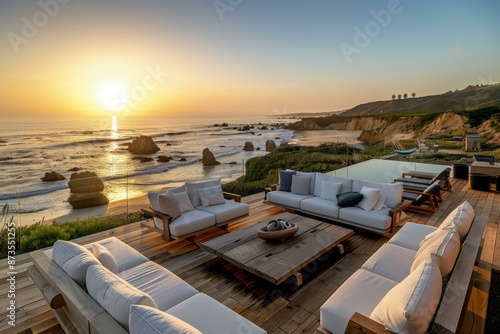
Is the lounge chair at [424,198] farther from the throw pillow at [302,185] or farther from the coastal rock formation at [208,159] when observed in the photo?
the coastal rock formation at [208,159]

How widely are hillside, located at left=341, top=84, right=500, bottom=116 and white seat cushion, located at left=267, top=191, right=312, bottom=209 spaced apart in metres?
37.9

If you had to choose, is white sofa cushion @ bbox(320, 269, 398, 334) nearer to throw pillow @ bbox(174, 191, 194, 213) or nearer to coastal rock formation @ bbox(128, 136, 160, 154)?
throw pillow @ bbox(174, 191, 194, 213)

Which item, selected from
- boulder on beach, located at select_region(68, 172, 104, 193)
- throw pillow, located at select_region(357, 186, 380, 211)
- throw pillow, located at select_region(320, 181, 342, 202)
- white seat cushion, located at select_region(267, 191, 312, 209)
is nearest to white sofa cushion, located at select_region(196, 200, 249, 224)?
white seat cushion, located at select_region(267, 191, 312, 209)

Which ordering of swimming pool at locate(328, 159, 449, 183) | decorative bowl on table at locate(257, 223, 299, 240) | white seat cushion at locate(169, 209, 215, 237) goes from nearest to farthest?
decorative bowl on table at locate(257, 223, 299, 240)
white seat cushion at locate(169, 209, 215, 237)
swimming pool at locate(328, 159, 449, 183)

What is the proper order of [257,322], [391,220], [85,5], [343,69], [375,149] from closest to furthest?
[257,322] → [391,220] → [85,5] → [343,69] → [375,149]

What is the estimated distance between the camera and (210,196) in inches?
163

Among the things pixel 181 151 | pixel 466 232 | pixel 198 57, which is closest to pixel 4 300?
pixel 466 232

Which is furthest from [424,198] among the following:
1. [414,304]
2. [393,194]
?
[414,304]

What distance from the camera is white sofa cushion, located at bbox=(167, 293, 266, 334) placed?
1514mm

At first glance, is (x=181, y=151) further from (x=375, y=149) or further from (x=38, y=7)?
(x=38, y=7)

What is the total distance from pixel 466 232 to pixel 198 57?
745 cm

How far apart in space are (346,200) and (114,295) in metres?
3.37

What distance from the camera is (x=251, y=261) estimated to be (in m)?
2.48

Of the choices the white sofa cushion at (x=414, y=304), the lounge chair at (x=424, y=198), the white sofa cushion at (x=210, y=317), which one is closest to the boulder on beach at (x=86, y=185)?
the white sofa cushion at (x=210, y=317)
